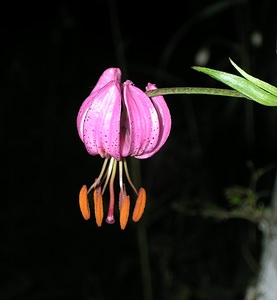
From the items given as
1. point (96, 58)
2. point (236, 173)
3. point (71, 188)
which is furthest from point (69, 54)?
point (236, 173)

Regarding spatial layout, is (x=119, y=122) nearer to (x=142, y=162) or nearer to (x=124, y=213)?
(x=124, y=213)

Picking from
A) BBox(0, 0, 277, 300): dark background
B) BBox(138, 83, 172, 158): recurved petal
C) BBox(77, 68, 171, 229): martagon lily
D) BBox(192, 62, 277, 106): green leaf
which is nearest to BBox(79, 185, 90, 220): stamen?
BBox(77, 68, 171, 229): martagon lily

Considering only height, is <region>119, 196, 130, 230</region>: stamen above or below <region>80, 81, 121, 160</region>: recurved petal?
below

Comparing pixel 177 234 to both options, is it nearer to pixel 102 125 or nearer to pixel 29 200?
pixel 29 200

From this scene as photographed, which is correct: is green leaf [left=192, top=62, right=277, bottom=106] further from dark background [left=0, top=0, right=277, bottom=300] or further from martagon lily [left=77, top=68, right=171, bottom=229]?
dark background [left=0, top=0, right=277, bottom=300]

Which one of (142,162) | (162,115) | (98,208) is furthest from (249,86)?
(142,162)

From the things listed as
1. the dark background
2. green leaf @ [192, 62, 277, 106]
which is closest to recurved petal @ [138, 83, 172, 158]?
green leaf @ [192, 62, 277, 106]

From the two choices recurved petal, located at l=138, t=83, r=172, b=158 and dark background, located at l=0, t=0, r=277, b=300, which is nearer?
recurved petal, located at l=138, t=83, r=172, b=158
